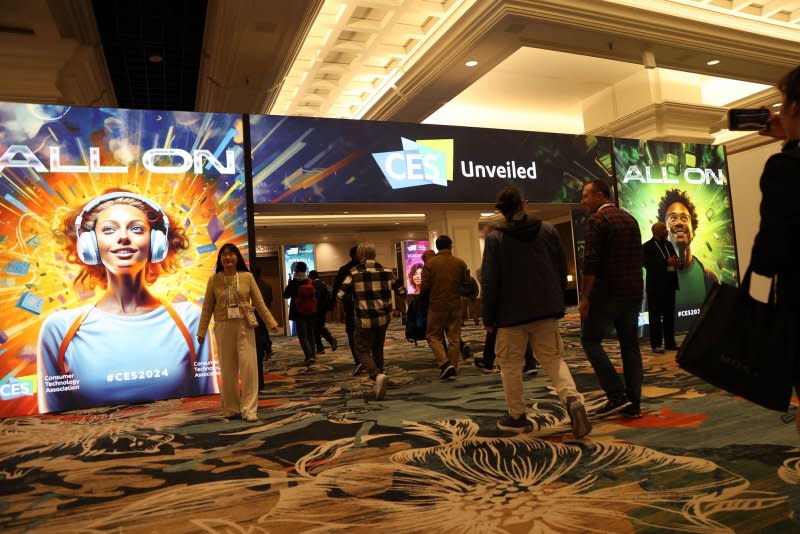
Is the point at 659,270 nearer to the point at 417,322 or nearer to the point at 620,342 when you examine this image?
the point at 417,322

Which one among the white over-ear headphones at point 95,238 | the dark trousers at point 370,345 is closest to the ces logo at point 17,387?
the white over-ear headphones at point 95,238

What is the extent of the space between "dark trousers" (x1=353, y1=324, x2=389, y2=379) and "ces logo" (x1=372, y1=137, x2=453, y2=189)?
6.47ft

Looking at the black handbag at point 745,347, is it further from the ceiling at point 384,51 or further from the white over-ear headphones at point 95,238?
the ceiling at point 384,51

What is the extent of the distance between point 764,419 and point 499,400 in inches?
68.0

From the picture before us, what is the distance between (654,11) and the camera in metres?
7.91

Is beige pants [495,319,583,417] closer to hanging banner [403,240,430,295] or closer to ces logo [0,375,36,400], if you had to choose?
ces logo [0,375,36,400]

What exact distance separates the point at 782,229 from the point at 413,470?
2002 millimetres

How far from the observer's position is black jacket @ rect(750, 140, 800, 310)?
4.61ft

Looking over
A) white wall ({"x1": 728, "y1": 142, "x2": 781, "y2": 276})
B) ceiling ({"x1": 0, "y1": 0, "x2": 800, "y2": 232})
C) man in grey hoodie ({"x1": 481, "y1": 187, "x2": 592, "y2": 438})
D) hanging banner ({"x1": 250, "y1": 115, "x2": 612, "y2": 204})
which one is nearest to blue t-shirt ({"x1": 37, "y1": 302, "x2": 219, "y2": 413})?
hanging banner ({"x1": 250, "y1": 115, "x2": 612, "y2": 204})

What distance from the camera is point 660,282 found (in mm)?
6438

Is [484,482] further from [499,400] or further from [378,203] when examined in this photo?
[378,203]

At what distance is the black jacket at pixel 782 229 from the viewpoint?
141cm

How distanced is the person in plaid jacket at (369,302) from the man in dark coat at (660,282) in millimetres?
3057

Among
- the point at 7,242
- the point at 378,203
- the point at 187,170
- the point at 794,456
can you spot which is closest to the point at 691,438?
the point at 794,456
